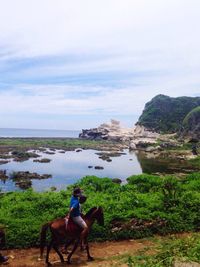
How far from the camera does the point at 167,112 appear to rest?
169875mm

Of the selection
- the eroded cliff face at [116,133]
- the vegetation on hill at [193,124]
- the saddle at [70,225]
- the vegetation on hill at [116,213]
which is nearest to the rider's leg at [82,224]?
the saddle at [70,225]

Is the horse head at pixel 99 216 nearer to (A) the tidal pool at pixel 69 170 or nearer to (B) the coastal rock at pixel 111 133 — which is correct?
(A) the tidal pool at pixel 69 170

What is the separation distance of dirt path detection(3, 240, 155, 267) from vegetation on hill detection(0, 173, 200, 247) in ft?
1.52

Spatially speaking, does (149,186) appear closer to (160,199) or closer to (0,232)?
(160,199)

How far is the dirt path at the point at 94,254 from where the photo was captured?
46.0ft

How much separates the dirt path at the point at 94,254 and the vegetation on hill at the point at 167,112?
132105 mm

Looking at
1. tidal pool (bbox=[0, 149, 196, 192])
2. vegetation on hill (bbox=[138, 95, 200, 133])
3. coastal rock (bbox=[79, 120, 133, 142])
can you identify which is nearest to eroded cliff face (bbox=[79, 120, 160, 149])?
coastal rock (bbox=[79, 120, 133, 142])

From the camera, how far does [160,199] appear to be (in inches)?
789

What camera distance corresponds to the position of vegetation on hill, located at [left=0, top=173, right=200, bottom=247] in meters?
16.5

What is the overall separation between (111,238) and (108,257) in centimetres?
229

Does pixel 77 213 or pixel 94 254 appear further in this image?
pixel 94 254

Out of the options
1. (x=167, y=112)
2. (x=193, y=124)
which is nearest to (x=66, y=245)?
(x=193, y=124)

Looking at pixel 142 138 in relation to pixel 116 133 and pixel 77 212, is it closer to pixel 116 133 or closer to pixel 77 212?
pixel 116 133

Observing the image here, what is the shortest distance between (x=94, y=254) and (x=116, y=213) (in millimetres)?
3203
